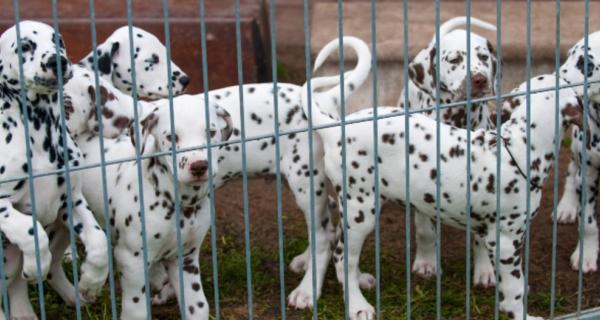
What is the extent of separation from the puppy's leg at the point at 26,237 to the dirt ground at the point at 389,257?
1351 mm

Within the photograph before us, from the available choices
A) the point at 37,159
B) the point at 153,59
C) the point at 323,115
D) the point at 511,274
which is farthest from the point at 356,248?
the point at 37,159

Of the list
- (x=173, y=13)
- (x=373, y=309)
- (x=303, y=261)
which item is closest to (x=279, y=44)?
(x=173, y=13)

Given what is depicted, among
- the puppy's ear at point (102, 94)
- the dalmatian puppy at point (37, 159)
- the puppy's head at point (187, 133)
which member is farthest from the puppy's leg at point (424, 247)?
the dalmatian puppy at point (37, 159)

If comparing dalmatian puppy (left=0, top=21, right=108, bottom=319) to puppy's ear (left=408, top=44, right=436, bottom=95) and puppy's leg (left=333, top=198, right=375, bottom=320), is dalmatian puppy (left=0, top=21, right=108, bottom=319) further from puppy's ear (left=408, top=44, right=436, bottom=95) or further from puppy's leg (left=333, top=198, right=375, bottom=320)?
puppy's ear (left=408, top=44, right=436, bottom=95)

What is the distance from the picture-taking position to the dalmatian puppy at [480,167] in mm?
5965

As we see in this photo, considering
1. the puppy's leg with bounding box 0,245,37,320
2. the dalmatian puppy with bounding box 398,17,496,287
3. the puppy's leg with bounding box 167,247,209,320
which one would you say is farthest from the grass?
the puppy's leg with bounding box 167,247,209,320

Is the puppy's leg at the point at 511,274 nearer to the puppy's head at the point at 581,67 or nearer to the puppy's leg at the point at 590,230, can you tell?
the puppy's head at the point at 581,67

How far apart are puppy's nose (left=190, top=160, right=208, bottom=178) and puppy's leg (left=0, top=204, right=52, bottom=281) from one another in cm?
73

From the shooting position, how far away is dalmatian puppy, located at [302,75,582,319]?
235 inches

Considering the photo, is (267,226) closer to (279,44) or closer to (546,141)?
(546,141)

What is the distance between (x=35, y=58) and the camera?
5.18m

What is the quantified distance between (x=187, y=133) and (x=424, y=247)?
2231mm

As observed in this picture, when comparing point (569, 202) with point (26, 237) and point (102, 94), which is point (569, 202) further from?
point (26, 237)

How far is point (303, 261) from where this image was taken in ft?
23.4
